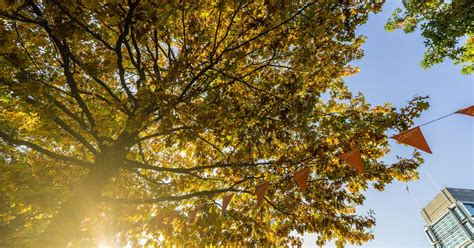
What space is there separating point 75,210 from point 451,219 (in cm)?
10329

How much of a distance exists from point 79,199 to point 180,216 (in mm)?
2917

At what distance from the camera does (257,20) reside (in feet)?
19.8

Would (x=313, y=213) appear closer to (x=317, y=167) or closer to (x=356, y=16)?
(x=317, y=167)

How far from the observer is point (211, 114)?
6359mm

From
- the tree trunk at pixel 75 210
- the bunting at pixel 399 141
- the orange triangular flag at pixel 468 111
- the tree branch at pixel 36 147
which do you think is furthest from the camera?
the tree trunk at pixel 75 210

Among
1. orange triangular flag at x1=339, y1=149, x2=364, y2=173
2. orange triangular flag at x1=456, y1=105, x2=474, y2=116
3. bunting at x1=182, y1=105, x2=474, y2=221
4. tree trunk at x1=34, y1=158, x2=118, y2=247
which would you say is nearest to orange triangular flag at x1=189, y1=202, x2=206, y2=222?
bunting at x1=182, y1=105, x2=474, y2=221

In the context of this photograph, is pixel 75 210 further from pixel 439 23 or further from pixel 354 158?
pixel 439 23

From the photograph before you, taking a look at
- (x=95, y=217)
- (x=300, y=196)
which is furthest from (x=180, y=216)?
(x=300, y=196)

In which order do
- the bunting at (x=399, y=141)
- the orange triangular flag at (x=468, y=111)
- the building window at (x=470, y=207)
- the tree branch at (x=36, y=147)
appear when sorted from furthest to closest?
1. the building window at (x=470, y=207)
2. the tree branch at (x=36, y=147)
3. the bunting at (x=399, y=141)
4. the orange triangular flag at (x=468, y=111)

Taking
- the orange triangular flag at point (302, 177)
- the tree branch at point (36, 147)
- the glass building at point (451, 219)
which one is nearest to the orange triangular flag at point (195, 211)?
Answer: the orange triangular flag at point (302, 177)

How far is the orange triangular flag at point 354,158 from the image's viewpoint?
6.16 meters

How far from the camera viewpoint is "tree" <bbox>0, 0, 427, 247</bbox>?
5727 mm

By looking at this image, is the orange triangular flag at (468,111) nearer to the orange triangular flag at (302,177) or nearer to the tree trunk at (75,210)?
the orange triangular flag at (302,177)

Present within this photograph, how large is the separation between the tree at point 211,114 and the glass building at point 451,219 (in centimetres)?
9222
